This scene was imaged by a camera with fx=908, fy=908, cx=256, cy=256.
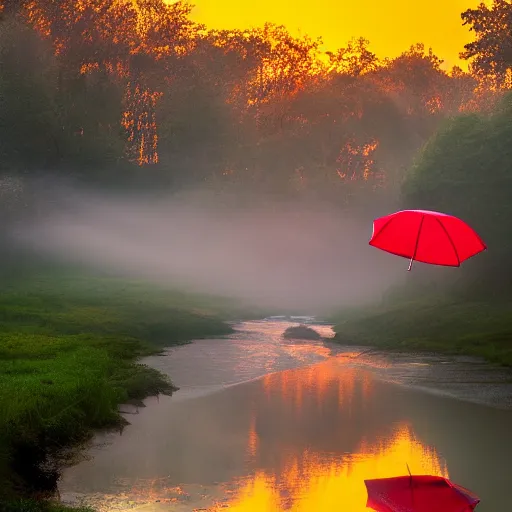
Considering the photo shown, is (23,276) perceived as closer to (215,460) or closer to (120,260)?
(120,260)

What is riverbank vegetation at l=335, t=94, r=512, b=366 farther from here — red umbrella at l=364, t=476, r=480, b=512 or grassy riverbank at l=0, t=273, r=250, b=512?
red umbrella at l=364, t=476, r=480, b=512

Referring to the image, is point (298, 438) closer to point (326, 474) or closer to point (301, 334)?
point (326, 474)

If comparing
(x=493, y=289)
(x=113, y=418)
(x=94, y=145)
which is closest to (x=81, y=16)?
(x=94, y=145)

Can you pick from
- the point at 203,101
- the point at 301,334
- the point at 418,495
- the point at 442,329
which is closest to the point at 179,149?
the point at 203,101

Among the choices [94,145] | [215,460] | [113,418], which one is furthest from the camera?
[94,145]

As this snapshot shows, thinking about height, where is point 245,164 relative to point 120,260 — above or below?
above

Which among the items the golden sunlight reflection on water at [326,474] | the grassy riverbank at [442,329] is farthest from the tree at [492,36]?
the golden sunlight reflection on water at [326,474]

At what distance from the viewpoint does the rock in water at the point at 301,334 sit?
56.9 m

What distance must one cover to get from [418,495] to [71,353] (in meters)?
20.2

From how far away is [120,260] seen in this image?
9050 cm

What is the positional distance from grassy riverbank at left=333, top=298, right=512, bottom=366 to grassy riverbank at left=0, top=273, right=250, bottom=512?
32.3 feet

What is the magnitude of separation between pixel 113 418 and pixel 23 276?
148ft

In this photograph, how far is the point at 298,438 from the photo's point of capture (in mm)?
27172

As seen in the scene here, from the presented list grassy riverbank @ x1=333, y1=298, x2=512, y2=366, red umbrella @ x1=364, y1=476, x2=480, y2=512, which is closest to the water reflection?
red umbrella @ x1=364, y1=476, x2=480, y2=512
